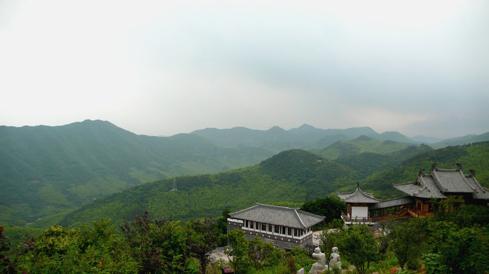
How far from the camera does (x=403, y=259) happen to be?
16094 millimetres

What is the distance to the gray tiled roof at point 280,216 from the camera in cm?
2833

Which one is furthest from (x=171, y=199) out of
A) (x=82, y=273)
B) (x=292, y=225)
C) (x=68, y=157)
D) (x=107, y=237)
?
(x=68, y=157)

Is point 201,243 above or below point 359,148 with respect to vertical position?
above

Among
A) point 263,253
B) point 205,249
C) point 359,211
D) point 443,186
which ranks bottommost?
point 359,211

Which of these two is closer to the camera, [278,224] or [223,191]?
[278,224]

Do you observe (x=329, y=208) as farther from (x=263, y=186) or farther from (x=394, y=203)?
(x=263, y=186)

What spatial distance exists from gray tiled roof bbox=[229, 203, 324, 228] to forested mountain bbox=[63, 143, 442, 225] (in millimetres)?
45848

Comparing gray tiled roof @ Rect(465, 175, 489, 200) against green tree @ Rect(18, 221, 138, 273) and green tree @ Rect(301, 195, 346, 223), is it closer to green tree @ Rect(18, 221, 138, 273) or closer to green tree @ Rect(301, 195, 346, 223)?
green tree @ Rect(301, 195, 346, 223)

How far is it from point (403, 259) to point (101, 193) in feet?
515

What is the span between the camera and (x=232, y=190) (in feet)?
300

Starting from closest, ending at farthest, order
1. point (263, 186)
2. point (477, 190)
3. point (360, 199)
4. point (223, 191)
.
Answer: point (477, 190) → point (360, 199) → point (223, 191) → point (263, 186)

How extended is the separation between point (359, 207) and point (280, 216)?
806cm

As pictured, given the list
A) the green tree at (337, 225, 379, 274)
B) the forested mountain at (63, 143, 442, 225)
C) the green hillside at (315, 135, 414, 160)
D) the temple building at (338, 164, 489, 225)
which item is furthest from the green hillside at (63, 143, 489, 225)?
the green hillside at (315, 135, 414, 160)

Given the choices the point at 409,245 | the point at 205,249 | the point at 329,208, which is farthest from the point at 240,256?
the point at 329,208
